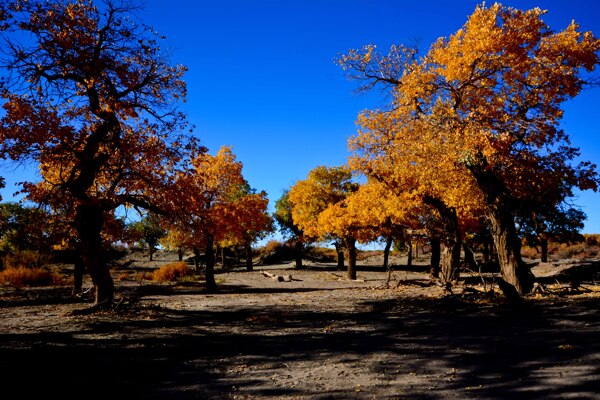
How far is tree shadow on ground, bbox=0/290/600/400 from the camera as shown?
19.4 feet

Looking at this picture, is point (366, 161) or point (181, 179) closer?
point (181, 179)

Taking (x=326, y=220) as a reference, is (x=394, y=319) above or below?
below

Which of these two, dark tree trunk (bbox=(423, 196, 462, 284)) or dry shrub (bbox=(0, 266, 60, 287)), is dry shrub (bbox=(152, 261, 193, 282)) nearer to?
dry shrub (bbox=(0, 266, 60, 287))

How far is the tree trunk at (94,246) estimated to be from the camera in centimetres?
1498

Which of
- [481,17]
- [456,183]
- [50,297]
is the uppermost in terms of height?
[481,17]

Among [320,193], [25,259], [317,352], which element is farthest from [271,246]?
[317,352]

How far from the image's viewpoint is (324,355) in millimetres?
8219

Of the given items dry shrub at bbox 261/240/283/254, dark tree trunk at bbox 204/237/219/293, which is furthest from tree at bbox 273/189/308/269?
dark tree trunk at bbox 204/237/219/293

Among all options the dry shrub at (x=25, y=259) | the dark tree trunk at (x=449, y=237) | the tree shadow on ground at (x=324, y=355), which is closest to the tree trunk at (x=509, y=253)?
the tree shadow on ground at (x=324, y=355)

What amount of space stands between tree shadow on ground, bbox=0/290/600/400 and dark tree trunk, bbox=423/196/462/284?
996 cm

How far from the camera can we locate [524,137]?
14.5 metres

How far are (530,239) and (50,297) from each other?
1630 inches

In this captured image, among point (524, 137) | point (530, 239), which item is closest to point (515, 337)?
point (524, 137)

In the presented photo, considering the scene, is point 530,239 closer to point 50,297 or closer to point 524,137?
point 524,137
